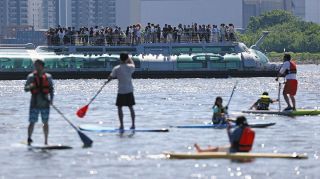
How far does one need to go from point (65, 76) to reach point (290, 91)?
191 ft

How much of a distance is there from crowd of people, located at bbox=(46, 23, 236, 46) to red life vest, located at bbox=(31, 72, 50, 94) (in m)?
66.7

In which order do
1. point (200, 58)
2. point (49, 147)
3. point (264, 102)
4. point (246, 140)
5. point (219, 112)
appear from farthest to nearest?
1. point (200, 58)
2. point (264, 102)
3. point (219, 112)
4. point (49, 147)
5. point (246, 140)

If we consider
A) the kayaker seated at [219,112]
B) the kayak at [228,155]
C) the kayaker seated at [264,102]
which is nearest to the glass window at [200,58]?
the kayaker seated at [264,102]

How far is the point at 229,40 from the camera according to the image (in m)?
104

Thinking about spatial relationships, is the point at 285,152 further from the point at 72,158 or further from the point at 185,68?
the point at 185,68

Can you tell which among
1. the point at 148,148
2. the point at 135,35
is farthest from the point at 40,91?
the point at 135,35

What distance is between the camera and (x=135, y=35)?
100250 millimetres

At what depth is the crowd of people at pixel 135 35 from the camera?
325 ft

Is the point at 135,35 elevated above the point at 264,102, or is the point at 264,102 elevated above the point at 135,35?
the point at 135,35

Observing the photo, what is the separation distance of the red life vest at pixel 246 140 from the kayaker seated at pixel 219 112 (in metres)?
6.98

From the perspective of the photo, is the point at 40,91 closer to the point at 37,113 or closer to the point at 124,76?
the point at 37,113

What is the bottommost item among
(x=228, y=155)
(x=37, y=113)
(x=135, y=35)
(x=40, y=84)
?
(x=228, y=155)

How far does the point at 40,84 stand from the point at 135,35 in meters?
69.3

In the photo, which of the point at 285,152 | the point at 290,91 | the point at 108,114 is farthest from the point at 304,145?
the point at 108,114
